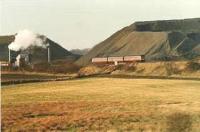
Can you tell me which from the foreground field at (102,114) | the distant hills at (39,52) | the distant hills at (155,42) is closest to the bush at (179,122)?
the foreground field at (102,114)

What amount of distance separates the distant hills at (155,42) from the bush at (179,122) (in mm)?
85997

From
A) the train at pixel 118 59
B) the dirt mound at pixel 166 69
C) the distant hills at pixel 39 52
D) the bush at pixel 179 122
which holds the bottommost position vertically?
the bush at pixel 179 122

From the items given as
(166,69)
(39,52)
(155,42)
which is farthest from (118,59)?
(39,52)

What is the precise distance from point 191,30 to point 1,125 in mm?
138704

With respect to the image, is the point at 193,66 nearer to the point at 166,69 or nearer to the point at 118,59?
the point at 166,69

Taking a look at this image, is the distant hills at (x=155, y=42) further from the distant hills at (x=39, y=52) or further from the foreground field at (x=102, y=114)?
the foreground field at (x=102, y=114)

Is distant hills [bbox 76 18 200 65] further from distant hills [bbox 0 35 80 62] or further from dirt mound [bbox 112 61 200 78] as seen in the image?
A: distant hills [bbox 0 35 80 62]

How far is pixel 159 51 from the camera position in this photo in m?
129

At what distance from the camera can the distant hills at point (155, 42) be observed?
127m

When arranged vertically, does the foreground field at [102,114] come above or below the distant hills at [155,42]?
below

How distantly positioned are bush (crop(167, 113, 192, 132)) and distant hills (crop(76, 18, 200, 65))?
3386 inches

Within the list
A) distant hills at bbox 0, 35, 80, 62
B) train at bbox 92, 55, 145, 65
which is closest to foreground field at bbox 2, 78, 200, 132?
train at bbox 92, 55, 145, 65

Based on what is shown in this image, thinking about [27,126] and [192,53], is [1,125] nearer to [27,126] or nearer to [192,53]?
[27,126]

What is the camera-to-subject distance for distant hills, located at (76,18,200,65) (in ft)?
417
